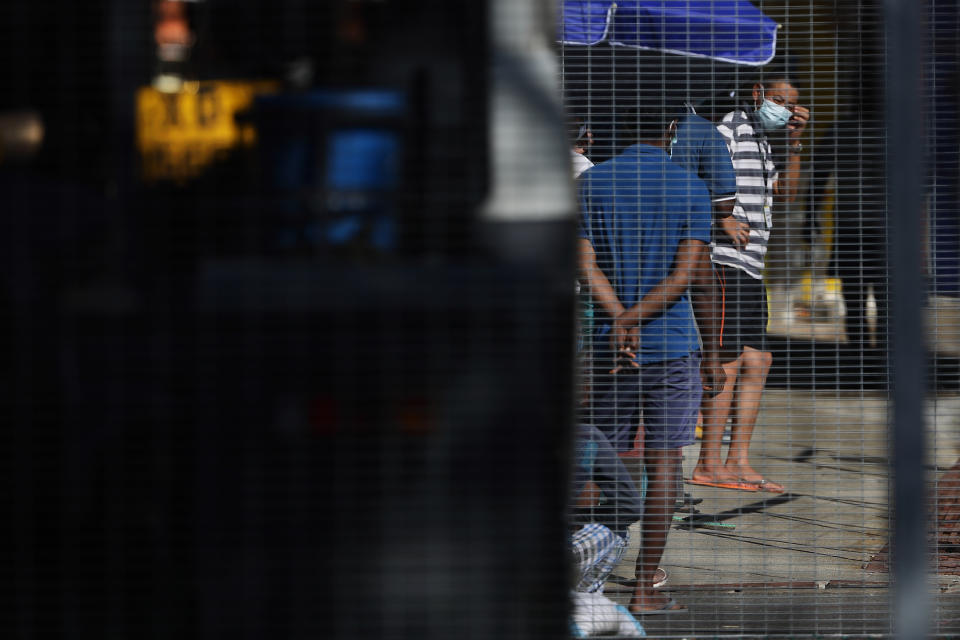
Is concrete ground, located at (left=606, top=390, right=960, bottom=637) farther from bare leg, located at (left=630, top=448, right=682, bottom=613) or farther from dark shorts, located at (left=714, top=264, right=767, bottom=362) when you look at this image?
dark shorts, located at (left=714, top=264, right=767, bottom=362)

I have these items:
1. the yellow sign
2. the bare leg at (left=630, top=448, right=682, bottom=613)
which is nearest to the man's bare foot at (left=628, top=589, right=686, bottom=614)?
the bare leg at (left=630, top=448, right=682, bottom=613)

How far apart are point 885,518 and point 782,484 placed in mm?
500

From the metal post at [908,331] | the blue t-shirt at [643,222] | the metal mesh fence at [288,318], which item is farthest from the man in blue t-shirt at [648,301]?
the metal post at [908,331]

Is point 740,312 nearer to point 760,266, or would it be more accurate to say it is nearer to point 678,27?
point 760,266

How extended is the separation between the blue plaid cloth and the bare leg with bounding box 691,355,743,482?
484 millimetres

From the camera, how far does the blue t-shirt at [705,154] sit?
4.13m

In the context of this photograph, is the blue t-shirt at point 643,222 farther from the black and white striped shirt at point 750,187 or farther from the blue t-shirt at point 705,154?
the black and white striped shirt at point 750,187

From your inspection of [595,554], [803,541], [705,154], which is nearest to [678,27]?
[705,154]

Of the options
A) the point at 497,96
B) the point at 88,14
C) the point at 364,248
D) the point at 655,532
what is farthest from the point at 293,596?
the point at 655,532

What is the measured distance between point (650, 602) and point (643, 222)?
143 centimetres

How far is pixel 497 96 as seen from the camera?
2.57 metres

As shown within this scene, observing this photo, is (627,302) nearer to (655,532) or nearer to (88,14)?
(655,532)

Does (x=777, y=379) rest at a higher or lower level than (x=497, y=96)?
lower

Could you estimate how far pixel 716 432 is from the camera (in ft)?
15.1
